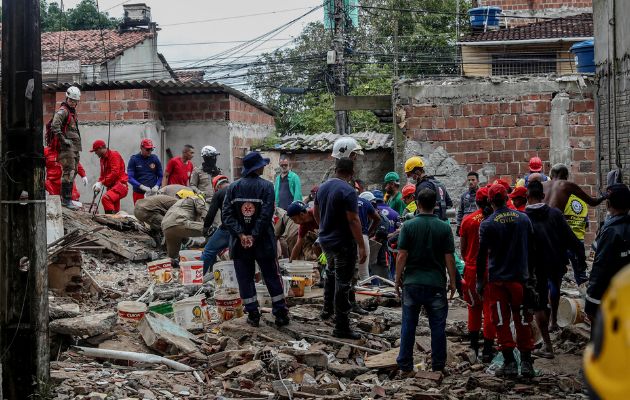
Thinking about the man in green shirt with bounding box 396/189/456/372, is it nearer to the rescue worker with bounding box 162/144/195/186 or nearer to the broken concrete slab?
the broken concrete slab

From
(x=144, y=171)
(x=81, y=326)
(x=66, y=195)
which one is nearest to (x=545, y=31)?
(x=144, y=171)

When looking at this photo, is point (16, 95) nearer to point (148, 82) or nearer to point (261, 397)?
point (261, 397)

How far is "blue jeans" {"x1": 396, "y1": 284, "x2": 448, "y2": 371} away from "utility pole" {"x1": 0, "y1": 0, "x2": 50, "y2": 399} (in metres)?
3.24

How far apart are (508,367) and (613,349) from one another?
6.00m

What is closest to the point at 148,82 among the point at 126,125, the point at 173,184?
the point at 126,125

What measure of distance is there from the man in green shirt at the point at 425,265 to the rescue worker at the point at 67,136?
770 cm

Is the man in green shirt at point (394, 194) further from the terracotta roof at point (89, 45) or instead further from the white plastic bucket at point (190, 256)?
the terracotta roof at point (89, 45)

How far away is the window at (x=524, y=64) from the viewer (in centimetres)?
3120

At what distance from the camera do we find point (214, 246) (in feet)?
39.0

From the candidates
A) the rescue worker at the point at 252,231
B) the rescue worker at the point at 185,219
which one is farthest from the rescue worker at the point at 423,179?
the rescue worker at the point at 185,219

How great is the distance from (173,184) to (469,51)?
19017 mm

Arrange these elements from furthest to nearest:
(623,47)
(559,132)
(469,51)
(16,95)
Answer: (469,51)
(559,132)
(623,47)
(16,95)

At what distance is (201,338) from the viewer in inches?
362

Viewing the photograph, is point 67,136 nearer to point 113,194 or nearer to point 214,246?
point 113,194
